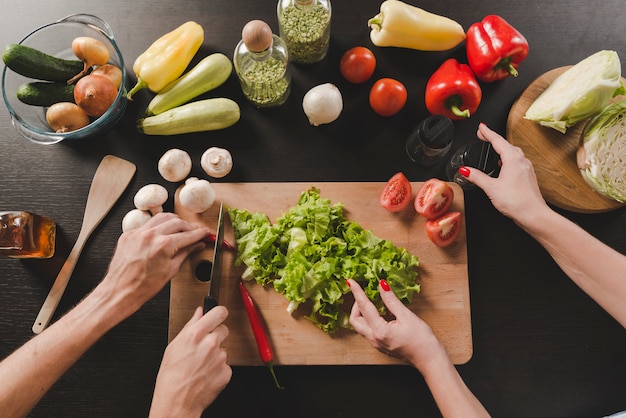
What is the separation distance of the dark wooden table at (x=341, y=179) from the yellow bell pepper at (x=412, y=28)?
72mm

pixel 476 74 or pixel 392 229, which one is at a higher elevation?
pixel 476 74

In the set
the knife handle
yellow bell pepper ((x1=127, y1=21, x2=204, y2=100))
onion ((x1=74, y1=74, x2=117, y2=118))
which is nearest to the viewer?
the knife handle

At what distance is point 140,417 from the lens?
175 cm

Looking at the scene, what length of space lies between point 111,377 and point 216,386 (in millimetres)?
550

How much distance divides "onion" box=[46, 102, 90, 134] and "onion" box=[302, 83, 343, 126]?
0.85 metres

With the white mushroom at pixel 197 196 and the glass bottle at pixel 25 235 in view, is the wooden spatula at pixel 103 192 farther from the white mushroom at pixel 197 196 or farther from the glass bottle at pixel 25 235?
the white mushroom at pixel 197 196

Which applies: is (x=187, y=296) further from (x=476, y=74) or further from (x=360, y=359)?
(x=476, y=74)

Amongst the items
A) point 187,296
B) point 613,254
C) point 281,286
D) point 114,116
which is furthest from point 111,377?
point 613,254

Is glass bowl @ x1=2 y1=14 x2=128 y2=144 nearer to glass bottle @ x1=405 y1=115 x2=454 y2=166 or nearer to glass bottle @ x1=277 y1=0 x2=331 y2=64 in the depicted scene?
glass bottle @ x1=277 y1=0 x2=331 y2=64

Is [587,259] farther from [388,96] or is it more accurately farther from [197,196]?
[197,196]

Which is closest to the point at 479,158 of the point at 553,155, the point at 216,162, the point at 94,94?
the point at 553,155

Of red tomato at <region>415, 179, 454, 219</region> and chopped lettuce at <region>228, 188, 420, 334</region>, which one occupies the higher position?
red tomato at <region>415, 179, 454, 219</region>

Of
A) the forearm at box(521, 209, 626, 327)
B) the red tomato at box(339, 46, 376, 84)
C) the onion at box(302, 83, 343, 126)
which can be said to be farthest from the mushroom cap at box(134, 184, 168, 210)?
the forearm at box(521, 209, 626, 327)

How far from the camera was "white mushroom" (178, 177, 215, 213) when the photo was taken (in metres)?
1.67
